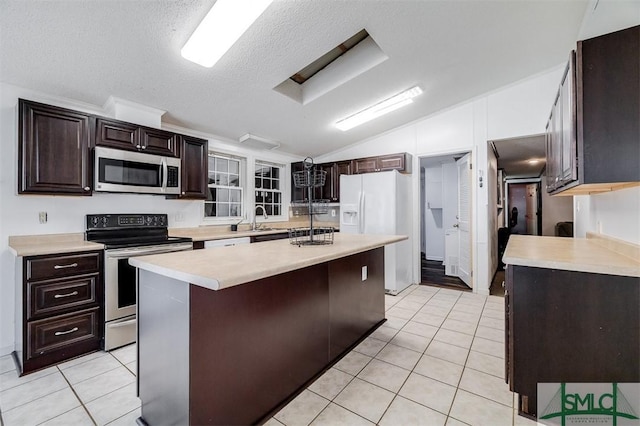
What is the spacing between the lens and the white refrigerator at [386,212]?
403cm

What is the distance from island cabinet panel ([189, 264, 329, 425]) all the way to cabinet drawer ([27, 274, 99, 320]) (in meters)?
1.78

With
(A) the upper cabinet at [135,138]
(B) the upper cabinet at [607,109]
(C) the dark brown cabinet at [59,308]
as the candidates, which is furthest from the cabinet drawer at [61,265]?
(B) the upper cabinet at [607,109]

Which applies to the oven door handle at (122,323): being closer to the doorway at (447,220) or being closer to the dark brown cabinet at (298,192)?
the dark brown cabinet at (298,192)

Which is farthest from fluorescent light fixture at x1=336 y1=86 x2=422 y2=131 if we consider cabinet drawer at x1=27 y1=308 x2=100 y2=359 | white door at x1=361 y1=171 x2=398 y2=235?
cabinet drawer at x1=27 y1=308 x2=100 y2=359

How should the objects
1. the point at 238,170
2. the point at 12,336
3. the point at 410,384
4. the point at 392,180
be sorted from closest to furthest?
the point at 410,384, the point at 12,336, the point at 392,180, the point at 238,170

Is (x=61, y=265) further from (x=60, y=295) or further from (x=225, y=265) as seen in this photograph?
(x=225, y=265)

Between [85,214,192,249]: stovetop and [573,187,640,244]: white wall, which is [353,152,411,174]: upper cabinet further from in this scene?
[85,214,192,249]: stovetop

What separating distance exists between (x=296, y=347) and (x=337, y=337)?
518 mm

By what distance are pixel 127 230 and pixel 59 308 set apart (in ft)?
3.20

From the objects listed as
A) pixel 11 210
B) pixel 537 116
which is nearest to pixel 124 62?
pixel 11 210

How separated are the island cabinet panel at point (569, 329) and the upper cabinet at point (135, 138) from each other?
341 centimetres

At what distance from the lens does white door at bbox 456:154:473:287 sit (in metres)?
4.19

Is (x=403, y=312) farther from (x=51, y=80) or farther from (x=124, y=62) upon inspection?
(x=51, y=80)

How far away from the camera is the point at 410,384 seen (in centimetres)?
193
